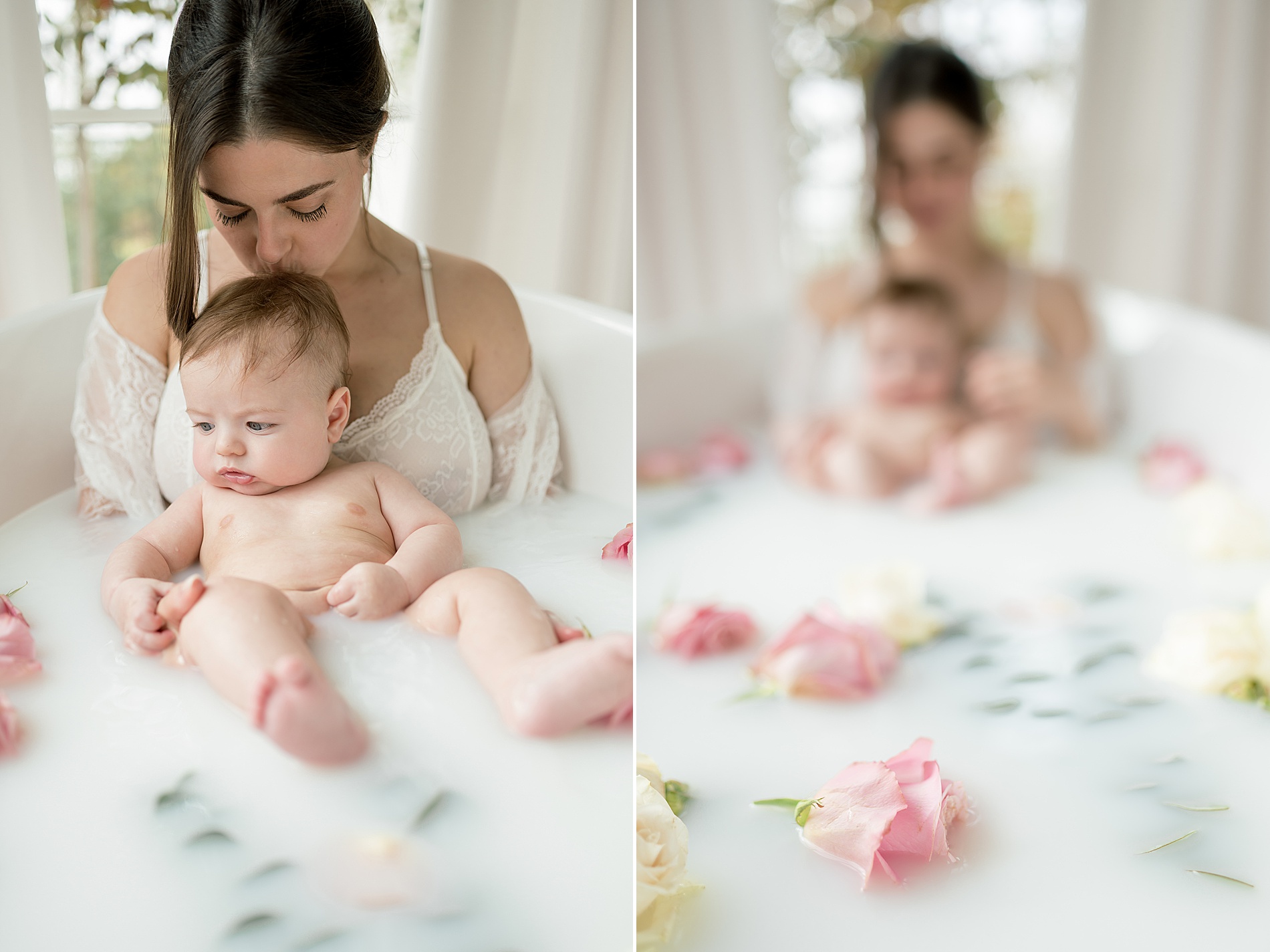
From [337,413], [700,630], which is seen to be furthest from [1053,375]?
[337,413]

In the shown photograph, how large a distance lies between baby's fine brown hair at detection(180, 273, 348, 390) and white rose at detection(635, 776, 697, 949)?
0.20 metres

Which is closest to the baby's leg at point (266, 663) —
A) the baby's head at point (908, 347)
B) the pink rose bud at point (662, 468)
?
the pink rose bud at point (662, 468)

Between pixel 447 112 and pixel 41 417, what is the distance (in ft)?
0.65

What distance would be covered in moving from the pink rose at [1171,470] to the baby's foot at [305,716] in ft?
3.42

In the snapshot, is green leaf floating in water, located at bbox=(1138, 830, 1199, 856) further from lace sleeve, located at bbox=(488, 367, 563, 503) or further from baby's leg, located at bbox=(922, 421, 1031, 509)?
baby's leg, located at bbox=(922, 421, 1031, 509)

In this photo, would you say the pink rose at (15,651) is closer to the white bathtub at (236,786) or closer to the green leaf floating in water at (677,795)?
the white bathtub at (236,786)

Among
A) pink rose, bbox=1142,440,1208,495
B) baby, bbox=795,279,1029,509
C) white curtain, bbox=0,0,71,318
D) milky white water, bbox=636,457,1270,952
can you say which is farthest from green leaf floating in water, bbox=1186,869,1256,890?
pink rose, bbox=1142,440,1208,495

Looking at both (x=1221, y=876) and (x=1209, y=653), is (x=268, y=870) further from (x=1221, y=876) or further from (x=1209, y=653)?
(x=1209, y=653)

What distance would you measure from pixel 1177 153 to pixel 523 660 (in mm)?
1599

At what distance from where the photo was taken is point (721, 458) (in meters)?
1.22

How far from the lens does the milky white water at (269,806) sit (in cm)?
34

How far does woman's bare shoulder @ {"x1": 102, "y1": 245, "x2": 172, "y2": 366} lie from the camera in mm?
376

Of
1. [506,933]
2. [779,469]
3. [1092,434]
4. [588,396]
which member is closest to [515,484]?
[588,396]

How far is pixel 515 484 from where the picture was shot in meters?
0.42
